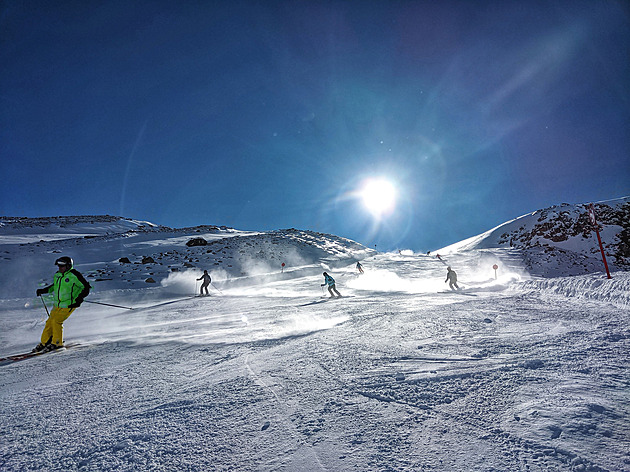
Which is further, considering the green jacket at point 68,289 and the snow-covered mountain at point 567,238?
the snow-covered mountain at point 567,238

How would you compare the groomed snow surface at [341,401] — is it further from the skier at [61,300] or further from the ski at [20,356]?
the skier at [61,300]

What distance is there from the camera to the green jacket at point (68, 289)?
6266 mm

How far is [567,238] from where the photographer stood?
4575 centimetres

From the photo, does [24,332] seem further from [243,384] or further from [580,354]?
[580,354]

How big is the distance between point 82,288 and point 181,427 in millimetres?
5924

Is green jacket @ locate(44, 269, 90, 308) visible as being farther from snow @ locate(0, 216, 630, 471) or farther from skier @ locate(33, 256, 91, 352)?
snow @ locate(0, 216, 630, 471)

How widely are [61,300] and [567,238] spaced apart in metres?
61.4

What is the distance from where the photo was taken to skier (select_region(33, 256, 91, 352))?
19.8ft

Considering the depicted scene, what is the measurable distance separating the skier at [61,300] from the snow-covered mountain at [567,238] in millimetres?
33974

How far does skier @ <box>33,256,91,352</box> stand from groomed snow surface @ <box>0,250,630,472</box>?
2.51ft

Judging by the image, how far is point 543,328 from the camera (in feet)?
15.9

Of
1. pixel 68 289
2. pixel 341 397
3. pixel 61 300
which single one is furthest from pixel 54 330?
pixel 341 397

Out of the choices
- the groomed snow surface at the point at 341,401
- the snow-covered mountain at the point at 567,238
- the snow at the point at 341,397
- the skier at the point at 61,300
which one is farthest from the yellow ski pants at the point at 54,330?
the snow-covered mountain at the point at 567,238

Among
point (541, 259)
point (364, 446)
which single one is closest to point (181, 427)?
point (364, 446)
